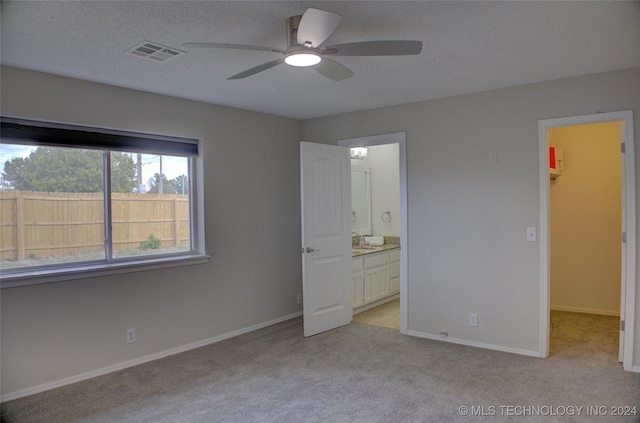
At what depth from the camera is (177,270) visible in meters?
3.97

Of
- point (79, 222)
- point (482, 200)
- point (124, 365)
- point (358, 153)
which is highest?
point (358, 153)

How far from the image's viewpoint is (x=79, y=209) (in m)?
3.43

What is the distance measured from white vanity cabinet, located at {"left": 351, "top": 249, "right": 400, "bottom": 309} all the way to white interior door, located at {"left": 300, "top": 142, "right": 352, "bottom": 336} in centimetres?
33

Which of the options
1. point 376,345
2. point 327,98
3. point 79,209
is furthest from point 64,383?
point 327,98

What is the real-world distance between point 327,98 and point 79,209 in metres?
2.42

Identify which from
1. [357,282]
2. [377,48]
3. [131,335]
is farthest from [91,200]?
[357,282]

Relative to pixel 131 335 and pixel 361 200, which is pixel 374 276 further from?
pixel 131 335

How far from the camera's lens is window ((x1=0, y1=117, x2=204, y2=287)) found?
3.11 metres

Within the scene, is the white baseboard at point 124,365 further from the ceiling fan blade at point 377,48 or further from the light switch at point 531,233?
the ceiling fan blade at point 377,48

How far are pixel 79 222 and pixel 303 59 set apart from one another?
→ 235cm

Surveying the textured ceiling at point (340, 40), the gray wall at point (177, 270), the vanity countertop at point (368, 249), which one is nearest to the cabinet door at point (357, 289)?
the vanity countertop at point (368, 249)

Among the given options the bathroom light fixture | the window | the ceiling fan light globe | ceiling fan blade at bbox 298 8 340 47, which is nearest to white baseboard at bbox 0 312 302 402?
the window

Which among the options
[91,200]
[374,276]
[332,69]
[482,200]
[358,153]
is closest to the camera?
[332,69]

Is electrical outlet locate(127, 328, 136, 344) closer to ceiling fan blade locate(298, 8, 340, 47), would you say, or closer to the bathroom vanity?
the bathroom vanity
